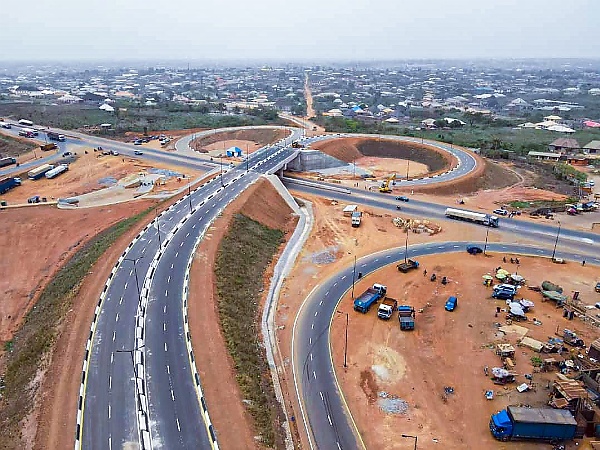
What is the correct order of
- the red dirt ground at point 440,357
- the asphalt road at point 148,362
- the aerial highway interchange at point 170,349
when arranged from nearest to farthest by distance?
the asphalt road at point 148,362 → the aerial highway interchange at point 170,349 → the red dirt ground at point 440,357

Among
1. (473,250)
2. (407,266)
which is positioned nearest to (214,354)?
(407,266)

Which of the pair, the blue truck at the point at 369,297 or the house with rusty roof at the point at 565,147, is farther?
the house with rusty roof at the point at 565,147

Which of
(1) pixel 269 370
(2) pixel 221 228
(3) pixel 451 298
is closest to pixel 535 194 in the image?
(3) pixel 451 298

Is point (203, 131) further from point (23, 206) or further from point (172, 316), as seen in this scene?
point (172, 316)

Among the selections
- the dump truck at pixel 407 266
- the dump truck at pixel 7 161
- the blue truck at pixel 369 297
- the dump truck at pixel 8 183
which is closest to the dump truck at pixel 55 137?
the dump truck at pixel 7 161

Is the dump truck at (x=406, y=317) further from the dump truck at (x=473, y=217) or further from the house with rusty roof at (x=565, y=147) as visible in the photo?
the house with rusty roof at (x=565, y=147)

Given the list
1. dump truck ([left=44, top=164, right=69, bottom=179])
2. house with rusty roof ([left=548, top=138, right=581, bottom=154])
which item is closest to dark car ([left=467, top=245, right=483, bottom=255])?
house with rusty roof ([left=548, top=138, right=581, bottom=154])
